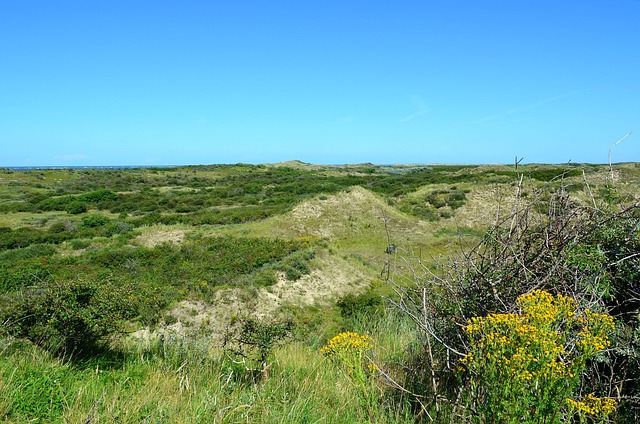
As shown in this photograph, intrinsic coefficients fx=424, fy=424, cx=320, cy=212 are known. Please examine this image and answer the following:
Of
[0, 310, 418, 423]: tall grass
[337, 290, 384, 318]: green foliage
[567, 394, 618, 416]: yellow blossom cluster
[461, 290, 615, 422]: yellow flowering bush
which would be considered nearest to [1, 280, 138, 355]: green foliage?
[0, 310, 418, 423]: tall grass

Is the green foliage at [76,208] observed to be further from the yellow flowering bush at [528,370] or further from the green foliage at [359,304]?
the yellow flowering bush at [528,370]

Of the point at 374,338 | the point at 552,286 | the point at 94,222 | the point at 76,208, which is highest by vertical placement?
the point at 552,286

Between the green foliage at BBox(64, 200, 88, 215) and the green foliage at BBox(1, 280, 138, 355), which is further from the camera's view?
the green foliage at BBox(64, 200, 88, 215)

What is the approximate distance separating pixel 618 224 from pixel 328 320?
10.1m

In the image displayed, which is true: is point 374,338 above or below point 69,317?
below

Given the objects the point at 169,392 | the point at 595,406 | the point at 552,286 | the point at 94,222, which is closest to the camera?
the point at 595,406

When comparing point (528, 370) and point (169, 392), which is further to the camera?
point (169, 392)

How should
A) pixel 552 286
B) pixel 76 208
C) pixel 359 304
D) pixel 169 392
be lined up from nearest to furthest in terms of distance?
pixel 169 392
pixel 552 286
pixel 359 304
pixel 76 208

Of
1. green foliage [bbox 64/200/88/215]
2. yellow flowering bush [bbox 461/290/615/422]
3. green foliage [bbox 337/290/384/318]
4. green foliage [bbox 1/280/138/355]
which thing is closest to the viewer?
yellow flowering bush [bbox 461/290/615/422]

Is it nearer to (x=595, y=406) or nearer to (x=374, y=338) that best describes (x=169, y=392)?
(x=374, y=338)

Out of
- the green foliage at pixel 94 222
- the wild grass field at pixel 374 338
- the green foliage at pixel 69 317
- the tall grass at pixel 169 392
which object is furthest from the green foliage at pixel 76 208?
the tall grass at pixel 169 392

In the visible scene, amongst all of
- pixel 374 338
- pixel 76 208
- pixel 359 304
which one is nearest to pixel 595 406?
pixel 374 338

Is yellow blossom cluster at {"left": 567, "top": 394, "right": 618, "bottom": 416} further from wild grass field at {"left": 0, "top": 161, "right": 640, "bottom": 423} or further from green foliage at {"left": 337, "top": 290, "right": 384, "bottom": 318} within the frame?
green foliage at {"left": 337, "top": 290, "right": 384, "bottom": 318}

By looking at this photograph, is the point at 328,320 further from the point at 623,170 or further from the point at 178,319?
the point at 623,170
